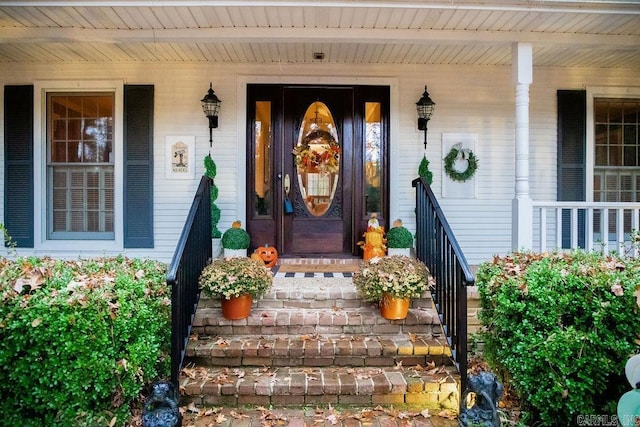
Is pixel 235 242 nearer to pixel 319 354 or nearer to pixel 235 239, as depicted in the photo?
pixel 235 239

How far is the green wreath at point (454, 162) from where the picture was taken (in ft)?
17.5

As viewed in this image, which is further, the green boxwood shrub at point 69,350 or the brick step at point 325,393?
the brick step at point 325,393

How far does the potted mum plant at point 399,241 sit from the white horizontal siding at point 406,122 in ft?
1.48

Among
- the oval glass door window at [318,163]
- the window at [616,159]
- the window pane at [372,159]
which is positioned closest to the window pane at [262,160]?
the oval glass door window at [318,163]

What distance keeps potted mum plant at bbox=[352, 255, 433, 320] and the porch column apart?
1.44 metres

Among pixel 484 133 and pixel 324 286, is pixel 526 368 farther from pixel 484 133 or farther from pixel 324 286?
pixel 484 133

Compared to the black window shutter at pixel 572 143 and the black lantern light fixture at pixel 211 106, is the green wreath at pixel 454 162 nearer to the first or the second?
the black window shutter at pixel 572 143

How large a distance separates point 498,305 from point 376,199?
9.37ft

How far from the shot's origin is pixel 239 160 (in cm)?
532

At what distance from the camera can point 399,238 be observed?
Result: 4.89 meters

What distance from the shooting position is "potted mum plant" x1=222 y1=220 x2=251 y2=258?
4949mm

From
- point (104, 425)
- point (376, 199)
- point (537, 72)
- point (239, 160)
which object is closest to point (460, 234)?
point (376, 199)

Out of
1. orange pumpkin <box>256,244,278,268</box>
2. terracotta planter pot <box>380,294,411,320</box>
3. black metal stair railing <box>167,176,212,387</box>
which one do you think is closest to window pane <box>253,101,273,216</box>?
orange pumpkin <box>256,244,278,268</box>

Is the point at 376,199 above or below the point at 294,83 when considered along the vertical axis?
below
